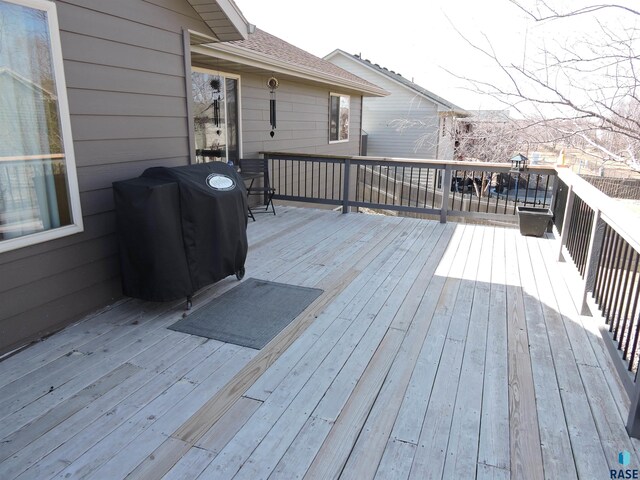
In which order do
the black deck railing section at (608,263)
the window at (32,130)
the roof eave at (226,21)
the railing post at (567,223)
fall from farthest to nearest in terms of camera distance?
the railing post at (567,223)
the roof eave at (226,21)
the window at (32,130)
the black deck railing section at (608,263)

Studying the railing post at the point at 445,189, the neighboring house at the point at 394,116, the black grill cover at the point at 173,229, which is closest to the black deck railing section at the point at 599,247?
the railing post at the point at 445,189

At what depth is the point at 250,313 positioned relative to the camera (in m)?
3.07

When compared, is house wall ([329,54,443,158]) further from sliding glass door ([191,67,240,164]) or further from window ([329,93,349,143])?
sliding glass door ([191,67,240,164])

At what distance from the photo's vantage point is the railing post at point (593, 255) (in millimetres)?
2965

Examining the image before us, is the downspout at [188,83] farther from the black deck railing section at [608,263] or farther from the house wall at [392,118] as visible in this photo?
the house wall at [392,118]

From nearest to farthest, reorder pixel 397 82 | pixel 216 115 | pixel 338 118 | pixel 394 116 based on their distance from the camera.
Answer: pixel 216 115 < pixel 338 118 < pixel 397 82 < pixel 394 116

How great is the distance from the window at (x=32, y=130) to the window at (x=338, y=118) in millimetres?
7494

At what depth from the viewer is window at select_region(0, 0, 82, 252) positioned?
234 centimetres

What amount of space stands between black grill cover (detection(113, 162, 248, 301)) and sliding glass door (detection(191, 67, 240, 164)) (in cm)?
273

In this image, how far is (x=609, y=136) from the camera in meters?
4.01

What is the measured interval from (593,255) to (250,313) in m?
2.34

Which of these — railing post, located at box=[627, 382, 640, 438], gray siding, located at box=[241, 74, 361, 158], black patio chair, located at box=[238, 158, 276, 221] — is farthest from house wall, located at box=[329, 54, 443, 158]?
railing post, located at box=[627, 382, 640, 438]

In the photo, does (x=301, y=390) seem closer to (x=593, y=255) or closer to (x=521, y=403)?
(x=521, y=403)

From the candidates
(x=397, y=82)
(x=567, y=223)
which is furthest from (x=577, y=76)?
(x=397, y=82)
